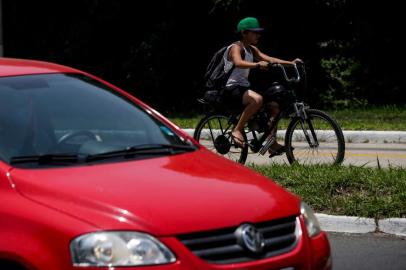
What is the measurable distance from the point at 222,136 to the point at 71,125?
20.8ft

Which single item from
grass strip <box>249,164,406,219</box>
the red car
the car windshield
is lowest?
grass strip <box>249,164,406,219</box>

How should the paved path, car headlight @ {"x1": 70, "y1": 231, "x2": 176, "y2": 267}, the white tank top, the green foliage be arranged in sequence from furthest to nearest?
the green foliage
the paved path
the white tank top
car headlight @ {"x1": 70, "y1": 231, "x2": 176, "y2": 267}

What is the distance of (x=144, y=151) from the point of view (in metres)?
4.93

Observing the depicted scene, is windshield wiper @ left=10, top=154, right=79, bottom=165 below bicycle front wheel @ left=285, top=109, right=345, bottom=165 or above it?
above

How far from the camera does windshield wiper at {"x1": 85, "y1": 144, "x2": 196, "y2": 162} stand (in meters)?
4.79

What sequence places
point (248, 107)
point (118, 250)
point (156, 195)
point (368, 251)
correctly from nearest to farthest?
point (118, 250), point (156, 195), point (368, 251), point (248, 107)

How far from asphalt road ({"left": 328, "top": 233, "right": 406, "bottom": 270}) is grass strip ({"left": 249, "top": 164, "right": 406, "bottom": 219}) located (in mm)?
284

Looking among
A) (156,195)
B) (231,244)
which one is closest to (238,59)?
(156,195)

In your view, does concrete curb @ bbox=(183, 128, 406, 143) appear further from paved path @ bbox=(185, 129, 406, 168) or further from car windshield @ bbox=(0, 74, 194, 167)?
car windshield @ bbox=(0, 74, 194, 167)

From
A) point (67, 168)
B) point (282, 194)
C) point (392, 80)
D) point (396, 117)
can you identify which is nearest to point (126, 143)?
point (67, 168)

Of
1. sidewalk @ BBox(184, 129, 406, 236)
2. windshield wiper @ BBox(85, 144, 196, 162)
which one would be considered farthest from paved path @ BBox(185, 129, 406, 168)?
windshield wiper @ BBox(85, 144, 196, 162)

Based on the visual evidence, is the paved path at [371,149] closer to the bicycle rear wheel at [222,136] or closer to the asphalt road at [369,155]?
the asphalt road at [369,155]

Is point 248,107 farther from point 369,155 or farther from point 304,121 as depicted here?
point 369,155

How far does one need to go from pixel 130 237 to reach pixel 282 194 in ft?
3.19
